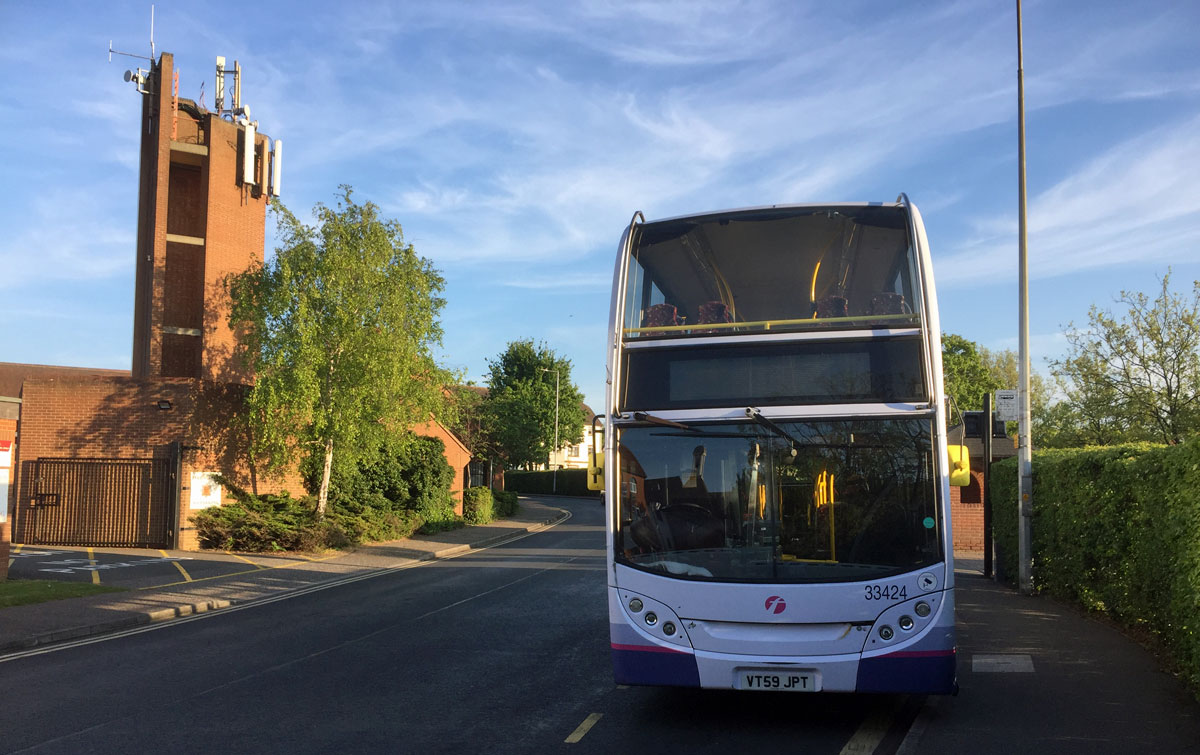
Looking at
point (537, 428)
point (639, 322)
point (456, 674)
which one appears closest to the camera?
point (639, 322)

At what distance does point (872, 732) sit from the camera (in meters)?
6.50

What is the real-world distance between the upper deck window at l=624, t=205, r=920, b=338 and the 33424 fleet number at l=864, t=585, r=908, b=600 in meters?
1.81

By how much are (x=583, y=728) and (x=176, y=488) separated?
60.1ft

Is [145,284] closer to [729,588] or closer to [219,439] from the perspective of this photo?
[219,439]

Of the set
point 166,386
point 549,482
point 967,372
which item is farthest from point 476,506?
point 967,372

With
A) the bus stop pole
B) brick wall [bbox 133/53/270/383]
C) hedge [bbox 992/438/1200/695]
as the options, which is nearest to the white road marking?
hedge [bbox 992/438/1200/695]

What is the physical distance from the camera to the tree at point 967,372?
58.7 metres

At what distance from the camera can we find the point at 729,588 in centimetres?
639

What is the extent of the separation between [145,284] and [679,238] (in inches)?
897

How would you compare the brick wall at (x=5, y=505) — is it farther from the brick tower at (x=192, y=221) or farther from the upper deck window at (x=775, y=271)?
the upper deck window at (x=775, y=271)

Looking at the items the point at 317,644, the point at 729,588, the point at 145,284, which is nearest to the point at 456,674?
the point at 317,644

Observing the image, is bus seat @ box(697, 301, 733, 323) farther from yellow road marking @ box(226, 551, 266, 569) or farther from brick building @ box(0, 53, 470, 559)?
brick building @ box(0, 53, 470, 559)

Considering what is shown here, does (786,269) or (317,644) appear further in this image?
(317,644)

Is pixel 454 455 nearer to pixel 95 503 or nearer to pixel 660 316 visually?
pixel 95 503
